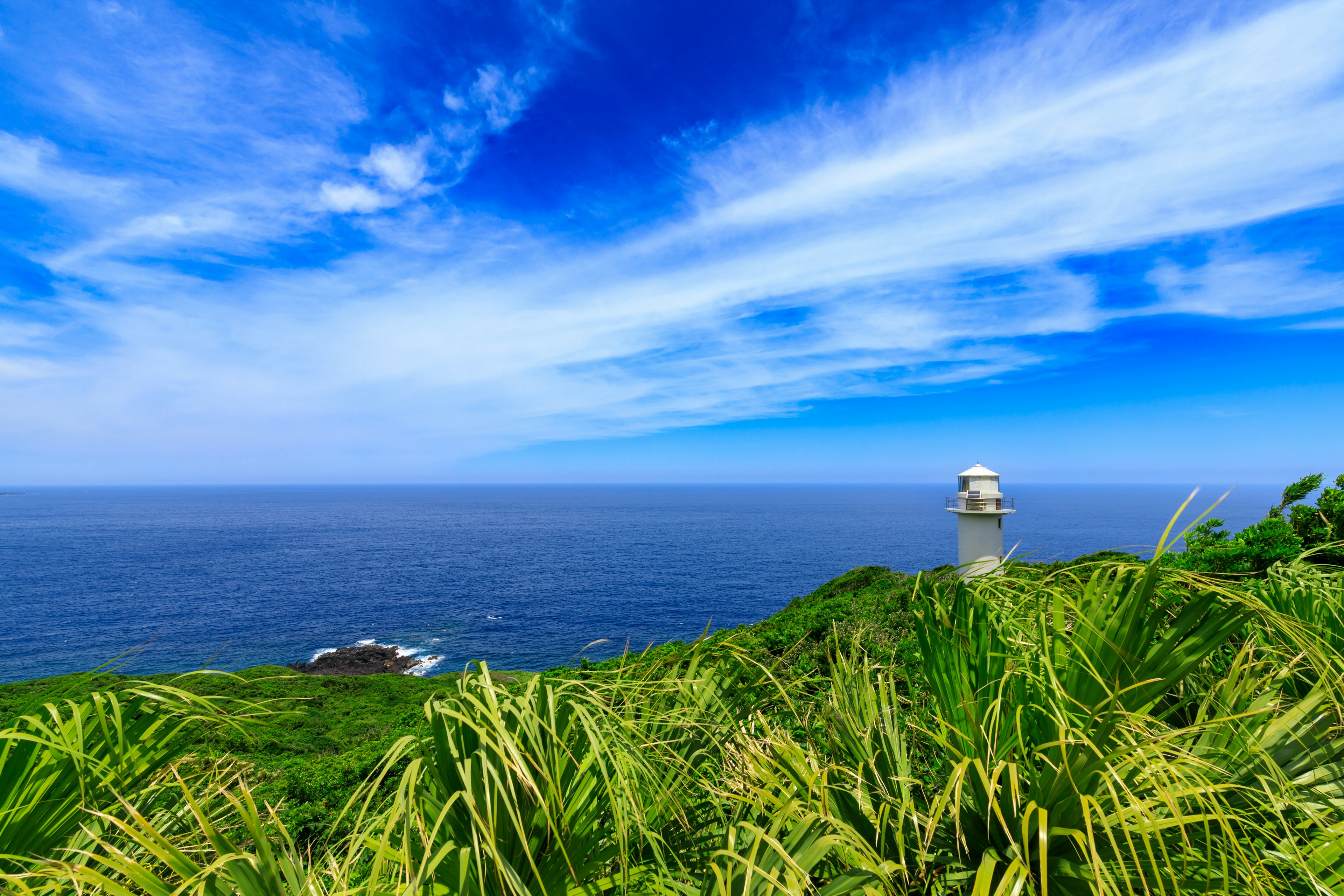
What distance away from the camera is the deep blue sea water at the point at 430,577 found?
117 ft

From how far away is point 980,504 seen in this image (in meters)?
23.4

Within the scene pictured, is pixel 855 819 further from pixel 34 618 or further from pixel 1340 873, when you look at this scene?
pixel 34 618

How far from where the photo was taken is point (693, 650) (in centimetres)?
294

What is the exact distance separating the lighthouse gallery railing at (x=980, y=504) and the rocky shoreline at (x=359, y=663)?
27.6 meters

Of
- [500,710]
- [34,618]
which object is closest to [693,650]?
[500,710]

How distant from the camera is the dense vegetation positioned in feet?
5.29

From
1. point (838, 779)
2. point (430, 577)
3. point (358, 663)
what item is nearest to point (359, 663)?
point (358, 663)

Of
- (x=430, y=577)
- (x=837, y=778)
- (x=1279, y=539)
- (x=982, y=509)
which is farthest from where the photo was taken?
(x=430, y=577)

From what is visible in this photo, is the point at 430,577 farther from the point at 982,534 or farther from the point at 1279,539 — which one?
the point at 1279,539

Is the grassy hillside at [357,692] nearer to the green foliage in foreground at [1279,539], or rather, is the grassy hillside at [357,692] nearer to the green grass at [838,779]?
the green grass at [838,779]

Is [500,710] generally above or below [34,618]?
above

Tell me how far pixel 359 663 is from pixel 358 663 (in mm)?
51

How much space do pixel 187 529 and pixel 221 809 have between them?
127 m

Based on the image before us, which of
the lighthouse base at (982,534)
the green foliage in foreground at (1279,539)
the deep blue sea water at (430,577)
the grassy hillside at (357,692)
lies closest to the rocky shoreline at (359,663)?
the deep blue sea water at (430,577)
